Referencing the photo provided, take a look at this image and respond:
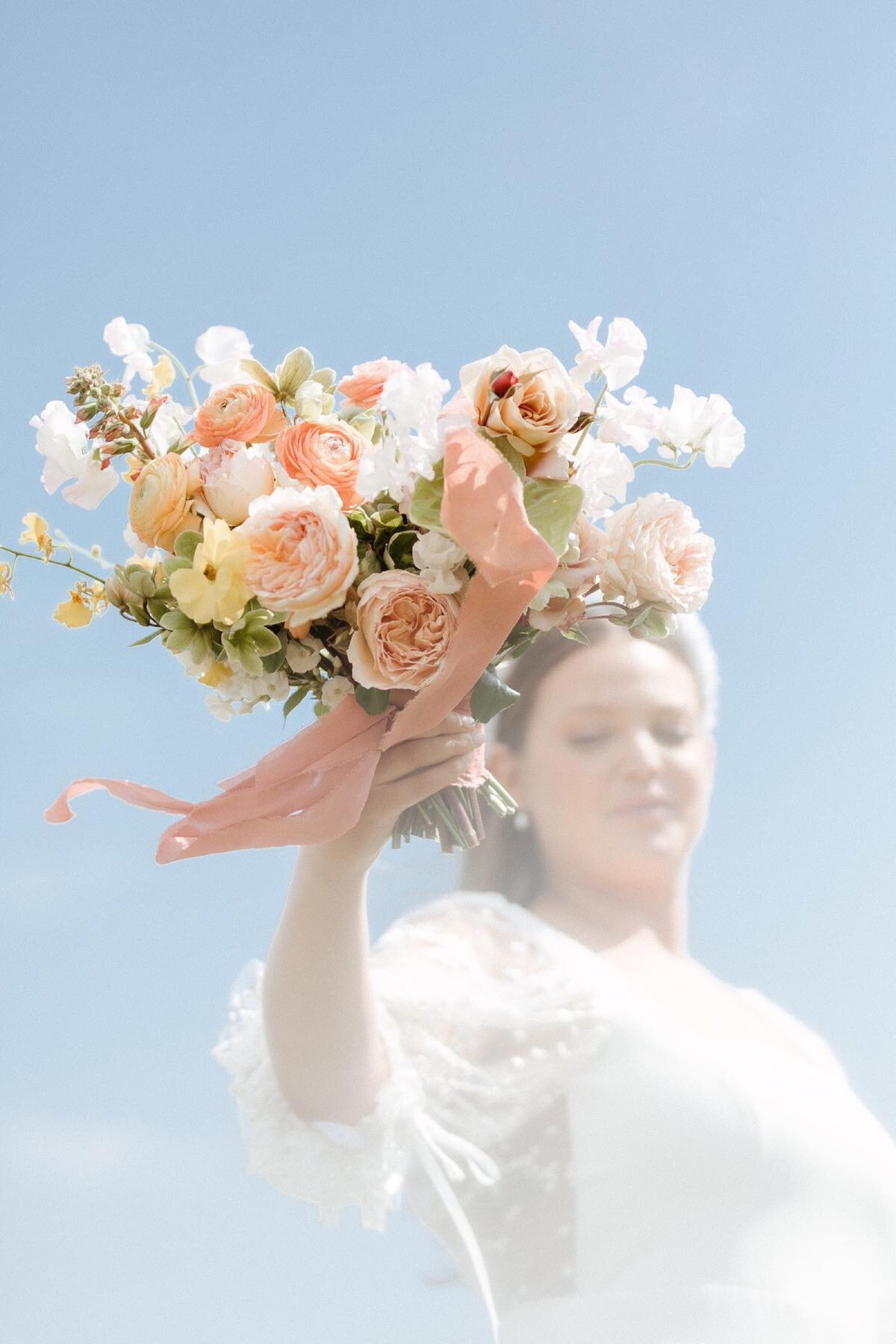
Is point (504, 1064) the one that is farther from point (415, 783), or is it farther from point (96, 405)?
point (96, 405)

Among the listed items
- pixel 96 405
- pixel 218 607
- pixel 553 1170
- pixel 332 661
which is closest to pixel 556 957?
pixel 553 1170

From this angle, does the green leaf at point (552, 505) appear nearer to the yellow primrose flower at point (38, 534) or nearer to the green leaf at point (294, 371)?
the green leaf at point (294, 371)

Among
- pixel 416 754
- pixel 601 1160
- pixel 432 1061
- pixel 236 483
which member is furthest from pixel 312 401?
pixel 601 1160

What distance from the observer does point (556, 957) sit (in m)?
2.44

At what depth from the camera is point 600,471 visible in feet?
5.66

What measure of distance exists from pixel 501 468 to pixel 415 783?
505 millimetres

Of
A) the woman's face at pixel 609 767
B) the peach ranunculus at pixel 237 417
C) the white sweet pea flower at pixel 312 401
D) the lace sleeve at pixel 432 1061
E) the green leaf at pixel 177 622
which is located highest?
the white sweet pea flower at pixel 312 401

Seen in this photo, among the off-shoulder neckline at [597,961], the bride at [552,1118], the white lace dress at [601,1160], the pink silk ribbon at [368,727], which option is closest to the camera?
the pink silk ribbon at [368,727]

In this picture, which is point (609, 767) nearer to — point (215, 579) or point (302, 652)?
point (302, 652)

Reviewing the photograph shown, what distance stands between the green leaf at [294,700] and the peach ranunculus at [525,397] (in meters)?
0.48

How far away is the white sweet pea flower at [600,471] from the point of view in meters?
1.72

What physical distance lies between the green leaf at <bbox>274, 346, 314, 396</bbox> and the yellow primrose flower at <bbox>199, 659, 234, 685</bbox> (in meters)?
0.41

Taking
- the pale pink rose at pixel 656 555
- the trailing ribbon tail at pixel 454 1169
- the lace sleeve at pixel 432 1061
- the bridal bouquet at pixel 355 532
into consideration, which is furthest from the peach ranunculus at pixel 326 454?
the trailing ribbon tail at pixel 454 1169

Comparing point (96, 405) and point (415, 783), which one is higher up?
point (96, 405)
